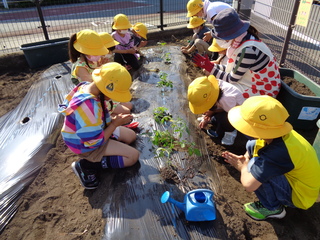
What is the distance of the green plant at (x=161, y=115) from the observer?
308 centimetres

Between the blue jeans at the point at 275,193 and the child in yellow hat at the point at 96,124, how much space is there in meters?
1.23

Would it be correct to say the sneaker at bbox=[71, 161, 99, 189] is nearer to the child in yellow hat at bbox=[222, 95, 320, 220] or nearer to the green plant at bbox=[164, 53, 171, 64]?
the child in yellow hat at bbox=[222, 95, 320, 220]

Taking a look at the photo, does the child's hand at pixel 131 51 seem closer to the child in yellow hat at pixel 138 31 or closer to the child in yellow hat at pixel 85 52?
the child in yellow hat at pixel 138 31

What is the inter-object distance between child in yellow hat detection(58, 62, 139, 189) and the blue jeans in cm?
123

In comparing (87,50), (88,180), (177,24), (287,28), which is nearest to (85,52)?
(87,50)

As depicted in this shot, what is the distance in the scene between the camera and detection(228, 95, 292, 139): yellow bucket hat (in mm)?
1688

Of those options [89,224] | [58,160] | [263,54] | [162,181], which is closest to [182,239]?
[162,181]

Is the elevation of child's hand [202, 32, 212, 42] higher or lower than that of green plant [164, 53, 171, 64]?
higher

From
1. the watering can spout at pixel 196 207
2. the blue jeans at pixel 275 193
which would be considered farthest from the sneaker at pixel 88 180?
the blue jeans at pixel 275 193

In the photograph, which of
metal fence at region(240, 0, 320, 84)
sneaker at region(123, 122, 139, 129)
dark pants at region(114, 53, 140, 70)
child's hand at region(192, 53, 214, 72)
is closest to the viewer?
sneaker at region(123, 122, 139, 129)

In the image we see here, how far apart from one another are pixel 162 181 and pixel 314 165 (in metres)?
1.26

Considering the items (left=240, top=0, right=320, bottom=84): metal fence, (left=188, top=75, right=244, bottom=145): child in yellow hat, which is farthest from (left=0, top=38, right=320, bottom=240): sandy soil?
(left=240, top=0, right=320, bottom=84): metal fence

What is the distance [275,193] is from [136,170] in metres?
1.27

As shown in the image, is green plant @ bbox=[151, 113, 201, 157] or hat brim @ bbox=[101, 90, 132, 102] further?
green plant @ bbox=[151, 113, 201, 157]
